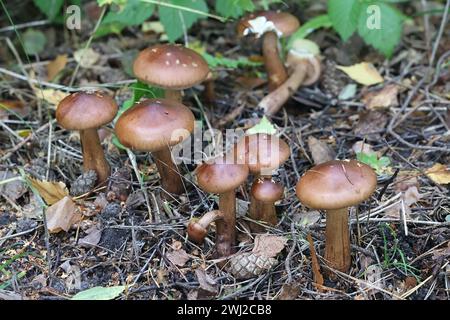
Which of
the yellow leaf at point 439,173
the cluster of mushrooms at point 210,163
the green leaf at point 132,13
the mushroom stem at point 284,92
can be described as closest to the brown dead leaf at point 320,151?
the mushroom stem at point 284,92

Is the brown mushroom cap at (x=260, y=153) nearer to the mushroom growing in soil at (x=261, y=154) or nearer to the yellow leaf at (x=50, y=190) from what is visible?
the mushroom growing in soil at (x=261, y=154)

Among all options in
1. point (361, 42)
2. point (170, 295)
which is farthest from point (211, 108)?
point (170, 295)

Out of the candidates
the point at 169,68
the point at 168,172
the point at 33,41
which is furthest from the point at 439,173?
the point at 33,41

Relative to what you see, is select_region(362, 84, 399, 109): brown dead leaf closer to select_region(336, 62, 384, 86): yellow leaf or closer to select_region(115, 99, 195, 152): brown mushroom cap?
select_region(336, 62, 384, 86): yellow leaf

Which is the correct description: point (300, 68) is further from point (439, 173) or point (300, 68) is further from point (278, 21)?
point (439, 173)

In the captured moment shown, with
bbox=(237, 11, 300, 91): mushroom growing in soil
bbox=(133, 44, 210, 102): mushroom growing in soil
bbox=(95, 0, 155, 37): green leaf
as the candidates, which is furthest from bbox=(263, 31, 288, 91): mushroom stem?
bbox=(133, 44, 210, 102): mushroom growing in soil
